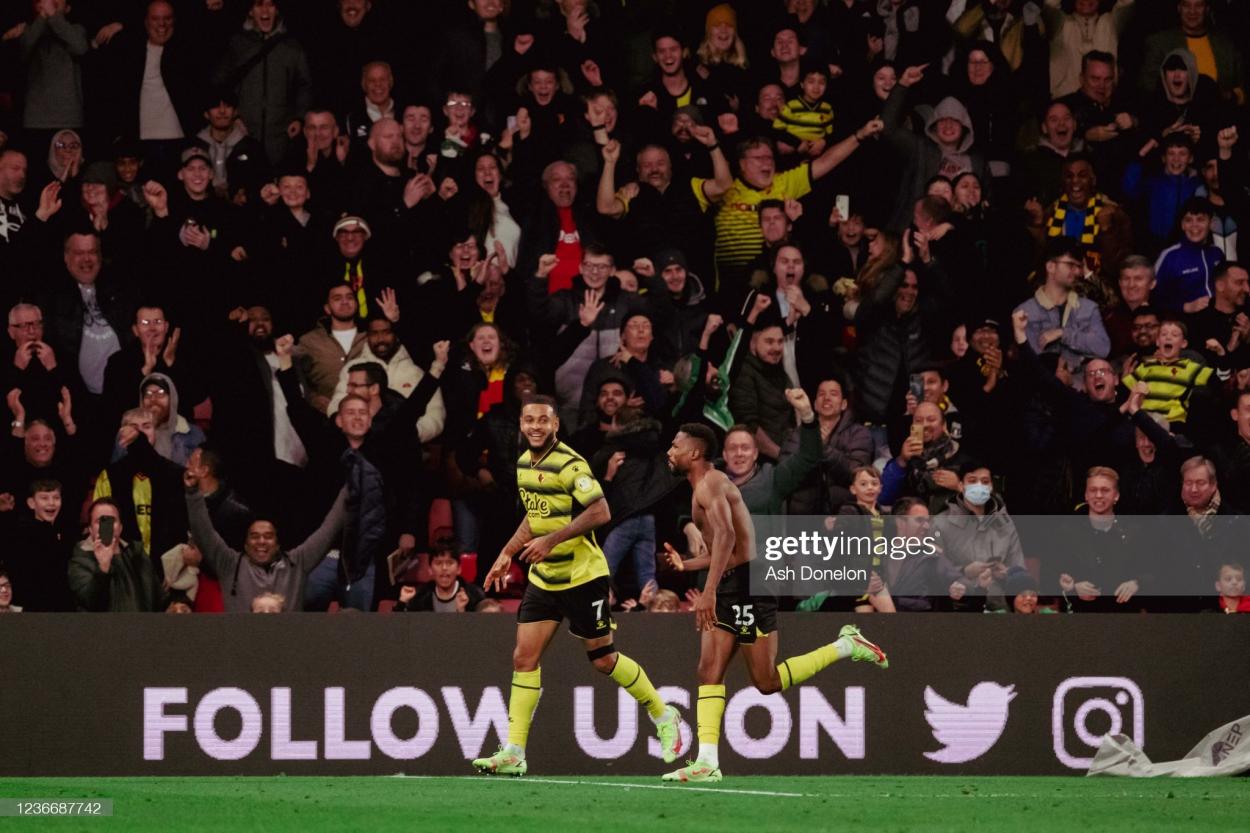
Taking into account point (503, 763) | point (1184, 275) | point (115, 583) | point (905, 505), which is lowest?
point (503, 763)

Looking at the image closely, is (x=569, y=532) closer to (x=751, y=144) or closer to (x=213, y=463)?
(x=213, y=463)

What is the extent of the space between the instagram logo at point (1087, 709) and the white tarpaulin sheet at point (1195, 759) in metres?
0.23

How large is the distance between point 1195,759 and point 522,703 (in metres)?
4.77

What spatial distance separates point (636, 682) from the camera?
40.4ft

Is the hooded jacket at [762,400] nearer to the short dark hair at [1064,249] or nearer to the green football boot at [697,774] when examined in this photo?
the short dark hair at [1064,249]

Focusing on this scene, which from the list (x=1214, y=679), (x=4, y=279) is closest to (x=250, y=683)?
(x=4, y=279)

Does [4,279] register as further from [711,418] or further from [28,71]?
[711,418]

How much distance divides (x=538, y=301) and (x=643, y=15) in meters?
3.41

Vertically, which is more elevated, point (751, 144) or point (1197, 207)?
point (751, 144)

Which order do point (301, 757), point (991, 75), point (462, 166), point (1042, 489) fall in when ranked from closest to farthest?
point (301, 757) → point (1042, 489) → point (462, 166) → point (991, 75)

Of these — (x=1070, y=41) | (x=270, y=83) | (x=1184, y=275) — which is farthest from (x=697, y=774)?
(x=1070, y=41)

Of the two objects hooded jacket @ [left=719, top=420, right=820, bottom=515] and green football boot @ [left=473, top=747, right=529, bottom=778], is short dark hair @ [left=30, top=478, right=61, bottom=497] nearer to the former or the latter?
green football boot @ [left=473, top=747, right=529, bottom=778]

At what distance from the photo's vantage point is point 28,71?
17609 mm

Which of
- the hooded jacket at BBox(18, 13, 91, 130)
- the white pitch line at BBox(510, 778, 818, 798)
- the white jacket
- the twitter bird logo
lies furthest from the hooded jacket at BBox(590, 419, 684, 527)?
the hooded jacket at BBox(18, 13, 91, 130)
